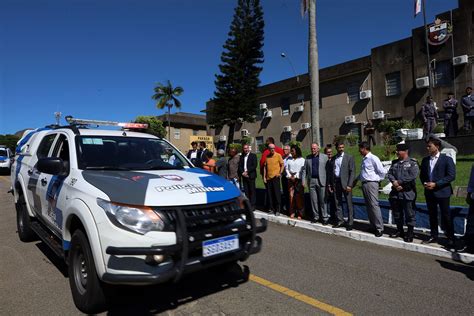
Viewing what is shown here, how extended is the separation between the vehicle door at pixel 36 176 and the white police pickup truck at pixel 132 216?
35cm

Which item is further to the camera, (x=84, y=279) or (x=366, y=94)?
(x=366, y=94)

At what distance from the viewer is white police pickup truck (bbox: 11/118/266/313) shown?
3068mm

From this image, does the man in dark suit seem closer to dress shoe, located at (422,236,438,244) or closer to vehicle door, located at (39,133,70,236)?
dress shoe, located at (422,236,438,244)

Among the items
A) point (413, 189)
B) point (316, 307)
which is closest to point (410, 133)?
point (413, 189)

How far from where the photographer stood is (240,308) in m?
3.62

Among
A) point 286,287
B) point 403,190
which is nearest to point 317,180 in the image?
point 403,190

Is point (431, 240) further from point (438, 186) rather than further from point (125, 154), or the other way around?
point (125, 154)

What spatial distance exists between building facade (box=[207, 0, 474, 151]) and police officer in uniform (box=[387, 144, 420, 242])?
1516cm

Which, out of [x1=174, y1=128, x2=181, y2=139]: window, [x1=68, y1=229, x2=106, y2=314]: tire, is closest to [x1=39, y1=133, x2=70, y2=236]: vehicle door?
[x1=68, y1=229, x2=106, y2=314]: tire

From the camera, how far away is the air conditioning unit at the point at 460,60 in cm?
1844

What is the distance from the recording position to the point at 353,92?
24.5 m

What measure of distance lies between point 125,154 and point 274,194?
494cm

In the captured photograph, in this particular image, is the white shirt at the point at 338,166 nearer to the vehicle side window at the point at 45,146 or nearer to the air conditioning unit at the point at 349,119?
the vehicle side window at the point at 45,146

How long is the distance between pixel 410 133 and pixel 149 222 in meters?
12.1
